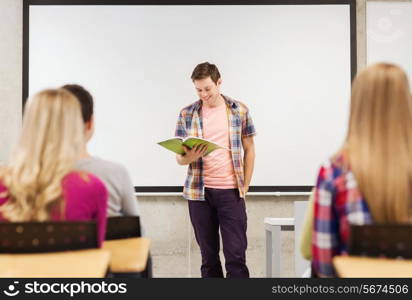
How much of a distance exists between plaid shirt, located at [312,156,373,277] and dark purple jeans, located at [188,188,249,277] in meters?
1.77

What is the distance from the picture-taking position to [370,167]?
4.69ft

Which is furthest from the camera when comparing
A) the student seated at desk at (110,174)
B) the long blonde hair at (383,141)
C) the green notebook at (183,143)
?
the green notebook at (183,143)

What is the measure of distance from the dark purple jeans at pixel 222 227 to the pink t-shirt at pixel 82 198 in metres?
1.79

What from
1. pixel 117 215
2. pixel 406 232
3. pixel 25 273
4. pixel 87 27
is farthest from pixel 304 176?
pixel 25 273

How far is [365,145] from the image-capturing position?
1457 millimetres

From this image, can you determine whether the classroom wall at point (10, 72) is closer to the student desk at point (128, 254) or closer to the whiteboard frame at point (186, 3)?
the whiteboard frame at point (186, 3)

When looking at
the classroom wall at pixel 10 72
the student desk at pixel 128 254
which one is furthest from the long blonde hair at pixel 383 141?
A: the classroom wall at pixel 10 72

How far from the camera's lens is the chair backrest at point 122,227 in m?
1.90

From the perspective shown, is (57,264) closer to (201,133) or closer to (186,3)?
(201,133)

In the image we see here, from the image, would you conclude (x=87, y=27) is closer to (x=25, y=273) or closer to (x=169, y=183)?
(x=169, y=183)

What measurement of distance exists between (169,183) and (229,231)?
1.03 meters

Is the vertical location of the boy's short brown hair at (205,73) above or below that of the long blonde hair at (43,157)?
above

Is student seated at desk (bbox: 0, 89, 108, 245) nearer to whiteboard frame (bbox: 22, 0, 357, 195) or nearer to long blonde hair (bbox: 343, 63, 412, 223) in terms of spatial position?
long blonde hair (bbox: 343, 63, 412, 223)

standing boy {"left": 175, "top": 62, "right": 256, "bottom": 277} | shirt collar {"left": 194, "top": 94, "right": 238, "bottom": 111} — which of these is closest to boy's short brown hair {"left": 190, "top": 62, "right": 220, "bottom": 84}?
standing boy {"left": 175, "top": 62, "right": 256, "bottom": 277}
